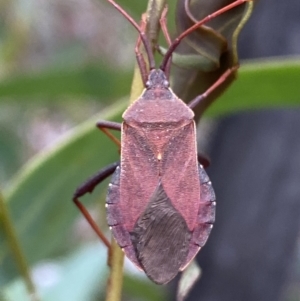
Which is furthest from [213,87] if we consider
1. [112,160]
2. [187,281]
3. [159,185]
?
[112,160]

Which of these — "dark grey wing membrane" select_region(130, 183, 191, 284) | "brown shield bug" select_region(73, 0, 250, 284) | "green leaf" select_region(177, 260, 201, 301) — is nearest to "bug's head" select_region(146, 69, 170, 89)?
"brown shield bug" select_region(73, 0, 250, 284)

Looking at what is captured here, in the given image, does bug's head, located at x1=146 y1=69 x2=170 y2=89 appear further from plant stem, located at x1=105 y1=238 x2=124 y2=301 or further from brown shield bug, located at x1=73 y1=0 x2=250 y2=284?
plant stem, located at x1=105 y1=238 x2=124 y2=301

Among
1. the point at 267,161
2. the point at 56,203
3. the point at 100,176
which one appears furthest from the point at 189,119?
the point at 267,161

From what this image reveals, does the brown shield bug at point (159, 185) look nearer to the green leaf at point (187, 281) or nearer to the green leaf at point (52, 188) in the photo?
the green leaf at point (187, 281)

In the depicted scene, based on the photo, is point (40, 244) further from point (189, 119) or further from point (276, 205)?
point (276, 205)

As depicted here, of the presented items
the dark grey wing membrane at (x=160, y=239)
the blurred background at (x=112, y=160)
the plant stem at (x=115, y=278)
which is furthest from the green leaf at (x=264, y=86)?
the plant stem at (x=115, y=278)

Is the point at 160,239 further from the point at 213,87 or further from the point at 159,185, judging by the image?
the point at 213,87
